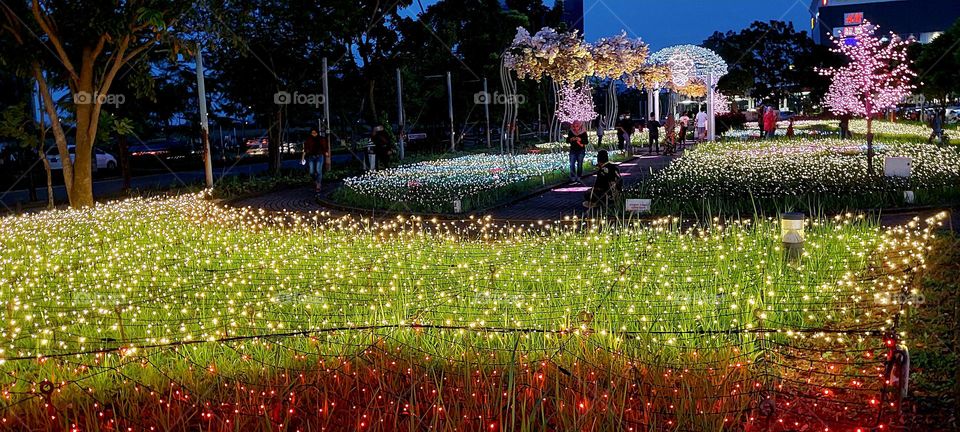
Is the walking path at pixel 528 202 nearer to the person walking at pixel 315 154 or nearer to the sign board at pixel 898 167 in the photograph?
the person walking at pixel 315 154

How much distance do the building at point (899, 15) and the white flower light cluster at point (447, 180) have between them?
265 feet

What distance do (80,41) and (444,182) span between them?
759 centimetres

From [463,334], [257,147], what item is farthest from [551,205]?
[257,147]

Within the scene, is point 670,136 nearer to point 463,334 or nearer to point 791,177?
point 791,177

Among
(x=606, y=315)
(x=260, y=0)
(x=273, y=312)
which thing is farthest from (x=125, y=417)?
(x=260, y=0)

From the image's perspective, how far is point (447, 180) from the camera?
19.4 metres

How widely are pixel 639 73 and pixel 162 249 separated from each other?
103ft

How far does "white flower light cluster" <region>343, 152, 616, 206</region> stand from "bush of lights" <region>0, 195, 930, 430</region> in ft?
22.0

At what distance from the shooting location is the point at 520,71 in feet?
96.7

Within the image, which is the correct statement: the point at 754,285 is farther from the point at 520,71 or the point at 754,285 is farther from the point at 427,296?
the point at 520,71

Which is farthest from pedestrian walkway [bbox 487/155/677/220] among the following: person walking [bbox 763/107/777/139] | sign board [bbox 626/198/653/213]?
person walking [bbox 763/107/777/139]

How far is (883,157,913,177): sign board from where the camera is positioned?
49.0 ft

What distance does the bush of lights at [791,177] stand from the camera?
1441 centimetres

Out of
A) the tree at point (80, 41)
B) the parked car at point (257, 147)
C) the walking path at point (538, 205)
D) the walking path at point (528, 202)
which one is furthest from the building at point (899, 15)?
the tree at point (80, 41)
